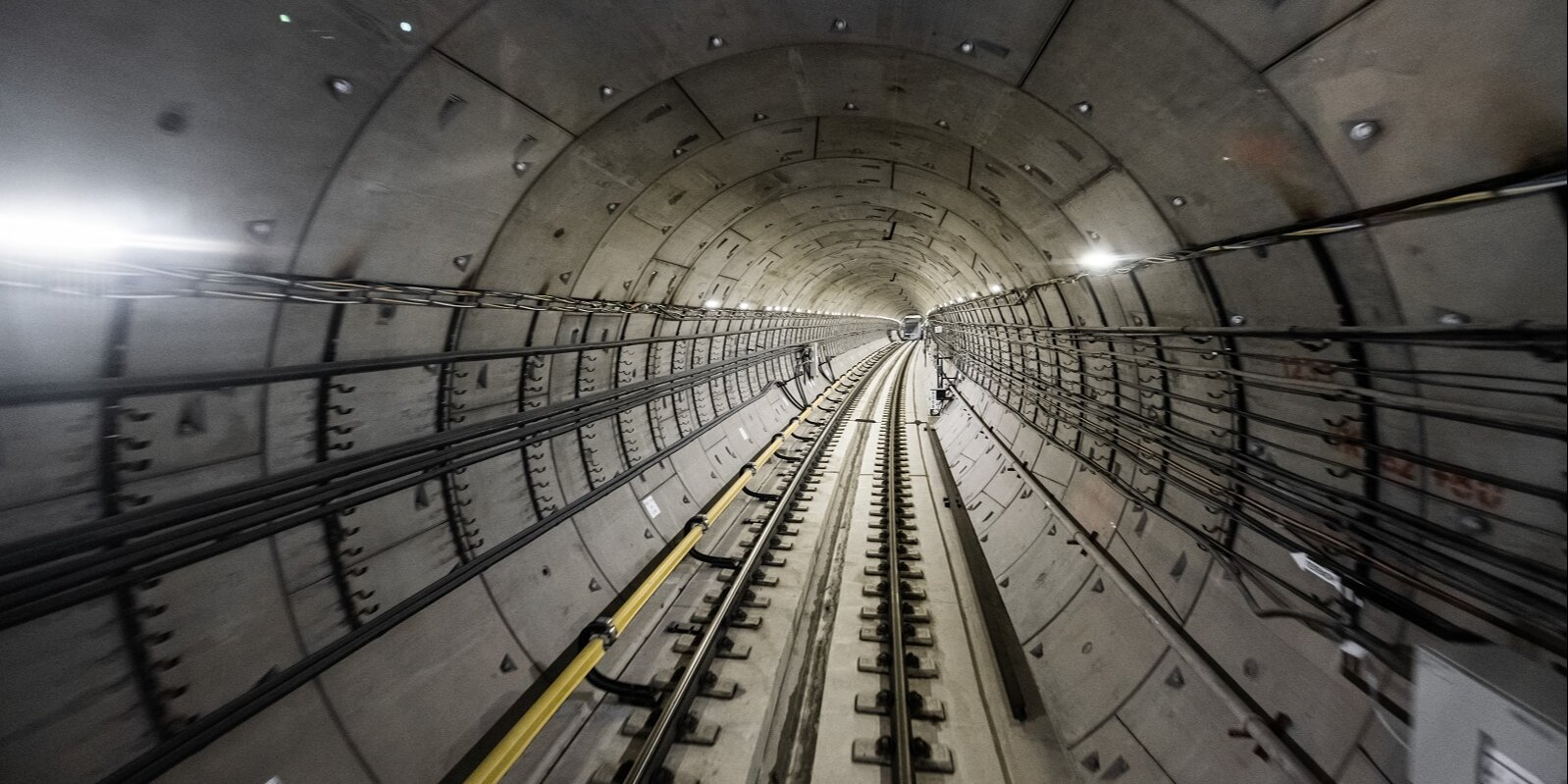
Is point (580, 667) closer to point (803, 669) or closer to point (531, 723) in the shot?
point (531, 723)

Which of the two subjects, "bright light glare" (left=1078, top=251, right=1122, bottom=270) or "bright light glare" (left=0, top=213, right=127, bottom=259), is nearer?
"bright light glare" (left=0, top=213, right=127, bottom=259)

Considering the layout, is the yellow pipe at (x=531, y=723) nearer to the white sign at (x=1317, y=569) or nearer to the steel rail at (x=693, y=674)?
the steel rail at (x=693, y=674)

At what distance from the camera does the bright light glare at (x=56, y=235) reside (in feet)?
6.97

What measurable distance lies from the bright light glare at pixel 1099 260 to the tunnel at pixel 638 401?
44 millimetres

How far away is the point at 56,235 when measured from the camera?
2.21 metres

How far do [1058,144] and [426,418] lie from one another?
5965mm

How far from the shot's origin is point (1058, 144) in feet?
14.0

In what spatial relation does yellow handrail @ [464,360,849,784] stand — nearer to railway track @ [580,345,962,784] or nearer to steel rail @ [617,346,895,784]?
railway track @ [580,345,962,784]

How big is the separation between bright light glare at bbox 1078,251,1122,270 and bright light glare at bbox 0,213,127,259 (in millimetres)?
6817

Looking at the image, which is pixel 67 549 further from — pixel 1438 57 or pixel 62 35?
pixel 1438 57

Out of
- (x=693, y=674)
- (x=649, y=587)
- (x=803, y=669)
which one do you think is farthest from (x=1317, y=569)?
(x=649, y=587)

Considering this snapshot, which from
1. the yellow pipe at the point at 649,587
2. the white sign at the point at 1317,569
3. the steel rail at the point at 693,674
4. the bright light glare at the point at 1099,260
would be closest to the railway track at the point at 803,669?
the steel rail at the point at 693,674

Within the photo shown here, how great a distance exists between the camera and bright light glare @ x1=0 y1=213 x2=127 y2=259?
2.12 metres

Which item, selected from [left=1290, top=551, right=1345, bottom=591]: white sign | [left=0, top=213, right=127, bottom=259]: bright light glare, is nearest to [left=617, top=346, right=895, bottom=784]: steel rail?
[left=0, top=213, right=127, bottom=259]: bright light glare
